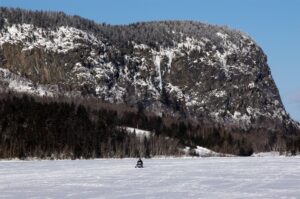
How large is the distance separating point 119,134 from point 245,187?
14354 centimetres

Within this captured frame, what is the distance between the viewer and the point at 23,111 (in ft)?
Result: 621

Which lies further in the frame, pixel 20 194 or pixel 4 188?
pixel 4 188

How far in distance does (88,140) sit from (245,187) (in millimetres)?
126202

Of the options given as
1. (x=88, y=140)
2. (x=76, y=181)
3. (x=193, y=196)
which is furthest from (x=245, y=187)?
(x=88, y=140)

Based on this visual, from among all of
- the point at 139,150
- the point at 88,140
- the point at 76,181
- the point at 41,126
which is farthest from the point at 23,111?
the point at 76,181

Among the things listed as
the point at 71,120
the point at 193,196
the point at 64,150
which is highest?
the point at 71,120

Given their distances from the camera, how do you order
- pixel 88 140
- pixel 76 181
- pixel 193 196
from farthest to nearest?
pixel 88 140 < pixel 76 181 < pixel 193 196

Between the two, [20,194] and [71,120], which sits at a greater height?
[71,120]

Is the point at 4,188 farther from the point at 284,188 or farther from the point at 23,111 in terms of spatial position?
the point at 23,111

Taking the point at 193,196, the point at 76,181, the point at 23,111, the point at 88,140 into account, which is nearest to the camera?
the point at 193,196

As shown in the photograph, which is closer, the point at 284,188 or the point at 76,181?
the point at 284,188

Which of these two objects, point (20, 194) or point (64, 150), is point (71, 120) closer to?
point (64, 150)

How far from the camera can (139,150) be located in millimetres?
183625

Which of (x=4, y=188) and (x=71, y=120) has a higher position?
(x=71, y=120)
